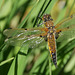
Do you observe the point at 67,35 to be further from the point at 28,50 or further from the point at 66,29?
the point at 28,50

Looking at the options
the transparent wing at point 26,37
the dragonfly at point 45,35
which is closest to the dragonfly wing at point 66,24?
the dragonfly at point 45,35

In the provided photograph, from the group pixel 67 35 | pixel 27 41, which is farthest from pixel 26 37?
pixel 67 35

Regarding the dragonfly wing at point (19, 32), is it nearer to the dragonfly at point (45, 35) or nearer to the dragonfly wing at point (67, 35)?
the dragonfly at point (45, 35)

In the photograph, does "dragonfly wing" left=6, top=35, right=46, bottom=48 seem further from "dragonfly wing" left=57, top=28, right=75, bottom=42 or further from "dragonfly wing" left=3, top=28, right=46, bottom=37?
"dragonfly wing" left=57, top=28, right=75, bottom=42

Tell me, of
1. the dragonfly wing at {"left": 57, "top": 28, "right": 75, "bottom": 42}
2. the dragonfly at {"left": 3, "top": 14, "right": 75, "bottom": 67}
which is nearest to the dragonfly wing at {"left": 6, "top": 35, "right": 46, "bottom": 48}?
the dragonfly at {"left": 3, "top": 14, "right": 75, "bottom": 67}

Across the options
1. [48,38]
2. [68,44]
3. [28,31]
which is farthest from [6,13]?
[68,44]

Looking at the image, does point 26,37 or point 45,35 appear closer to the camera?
point 26,37

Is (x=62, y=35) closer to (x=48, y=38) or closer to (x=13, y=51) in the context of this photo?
(x=48, y=38)

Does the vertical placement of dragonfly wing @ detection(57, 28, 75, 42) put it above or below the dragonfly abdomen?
above
